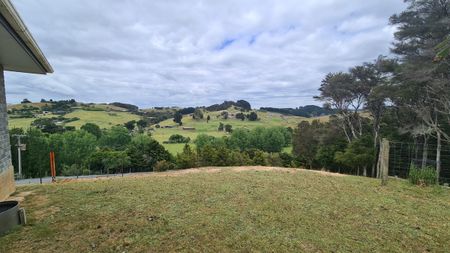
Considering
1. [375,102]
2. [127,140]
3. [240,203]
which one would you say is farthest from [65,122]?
[240,203]

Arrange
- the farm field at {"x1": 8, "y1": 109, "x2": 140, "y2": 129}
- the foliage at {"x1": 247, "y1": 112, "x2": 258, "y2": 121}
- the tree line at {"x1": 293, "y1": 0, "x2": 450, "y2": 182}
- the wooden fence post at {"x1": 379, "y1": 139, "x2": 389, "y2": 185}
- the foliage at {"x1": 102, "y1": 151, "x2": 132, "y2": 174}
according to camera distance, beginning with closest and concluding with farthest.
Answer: the wooden fence post at {"x1": 379, "y1": 139, "x2": 389, "y2": 185}, the tree line at {"x1": 293, "y1": 0, "x2": 450, "y2": 182}, the foliage at {"x1": 102, "y1": 151, "x2": 132, "y2": 174}, the farm field at {"x1": 8, "y1": 109, "x2": 140, "y2": 129}, the foliage at {"x1": 247, "y1": 112, "x2": 258, "y2": 121}

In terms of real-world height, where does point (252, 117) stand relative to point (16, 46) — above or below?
below

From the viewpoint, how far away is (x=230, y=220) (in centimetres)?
482

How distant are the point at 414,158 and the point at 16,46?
63.7 feet

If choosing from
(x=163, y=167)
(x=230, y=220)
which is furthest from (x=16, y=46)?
(x=163, y=167)

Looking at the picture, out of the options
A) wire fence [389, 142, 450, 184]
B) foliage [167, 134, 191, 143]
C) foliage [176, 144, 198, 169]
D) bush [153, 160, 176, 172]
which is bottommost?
foliage [167, 134, 191, 143]

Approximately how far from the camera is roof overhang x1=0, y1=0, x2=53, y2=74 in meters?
3.53

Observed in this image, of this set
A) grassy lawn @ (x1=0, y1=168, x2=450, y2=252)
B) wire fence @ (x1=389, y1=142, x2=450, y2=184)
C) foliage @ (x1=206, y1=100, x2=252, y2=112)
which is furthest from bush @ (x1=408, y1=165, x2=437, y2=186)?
foliage @ (x1=206, y1=100, x2=252, y2=112)

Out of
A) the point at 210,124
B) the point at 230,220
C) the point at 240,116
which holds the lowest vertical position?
the point at 210,124

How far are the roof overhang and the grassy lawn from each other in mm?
2904

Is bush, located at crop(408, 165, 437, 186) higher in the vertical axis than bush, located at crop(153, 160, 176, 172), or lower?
higher

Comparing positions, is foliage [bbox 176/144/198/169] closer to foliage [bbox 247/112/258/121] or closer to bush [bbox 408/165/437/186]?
bush [bbox 408/165/437/186]

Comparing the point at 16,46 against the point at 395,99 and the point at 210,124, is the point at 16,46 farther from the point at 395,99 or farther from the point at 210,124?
the point at 210,124

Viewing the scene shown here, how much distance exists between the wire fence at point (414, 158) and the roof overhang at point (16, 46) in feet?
56.0
